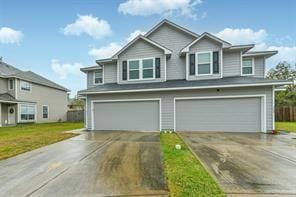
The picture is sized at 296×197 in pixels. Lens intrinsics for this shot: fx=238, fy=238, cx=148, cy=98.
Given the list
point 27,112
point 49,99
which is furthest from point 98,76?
point 49,99

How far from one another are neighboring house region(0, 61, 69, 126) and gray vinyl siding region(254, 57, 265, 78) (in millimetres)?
21311

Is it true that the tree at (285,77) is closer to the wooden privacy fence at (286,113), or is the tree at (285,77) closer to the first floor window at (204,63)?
the wooden privacy fence at (286,113)

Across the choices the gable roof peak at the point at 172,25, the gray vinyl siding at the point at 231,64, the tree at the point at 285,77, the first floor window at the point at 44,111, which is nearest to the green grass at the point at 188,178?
the gray vinyl siding at the point at 231,64

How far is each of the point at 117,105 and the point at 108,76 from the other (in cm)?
330

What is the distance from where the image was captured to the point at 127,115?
15430 mm

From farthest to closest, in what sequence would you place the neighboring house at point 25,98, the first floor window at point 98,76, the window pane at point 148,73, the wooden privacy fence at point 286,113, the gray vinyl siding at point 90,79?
the wooden privacy fence at point 286,113, the neighboring house at point 25,98, the gray vinyl siding at point 90,79, the first floor window at point 98,76, the window pane at point 148,73

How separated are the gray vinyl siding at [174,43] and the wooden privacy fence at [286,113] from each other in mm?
14038

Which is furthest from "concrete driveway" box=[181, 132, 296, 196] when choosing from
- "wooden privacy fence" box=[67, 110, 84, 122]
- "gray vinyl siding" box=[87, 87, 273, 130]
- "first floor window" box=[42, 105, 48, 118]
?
"wooden privacy fence" box=[67, 110, 84, 122]

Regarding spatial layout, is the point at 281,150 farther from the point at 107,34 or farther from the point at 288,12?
the point at 107,34

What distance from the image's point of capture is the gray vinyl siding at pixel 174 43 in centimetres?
1625

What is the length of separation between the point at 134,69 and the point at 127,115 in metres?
3.28

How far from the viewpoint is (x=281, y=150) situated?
26.9 feet

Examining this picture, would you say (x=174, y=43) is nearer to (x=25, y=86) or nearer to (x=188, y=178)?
(x=188, y=178)

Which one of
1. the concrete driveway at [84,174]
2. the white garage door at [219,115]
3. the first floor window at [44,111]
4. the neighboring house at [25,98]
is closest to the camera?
the concrete driveway at [84,174]
